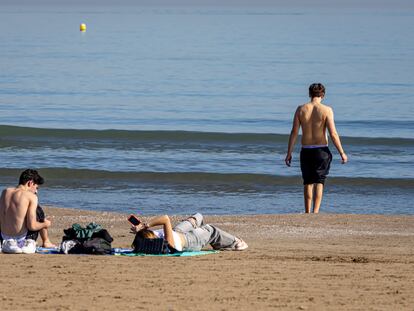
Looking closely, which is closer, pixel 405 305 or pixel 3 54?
pixel 405 305

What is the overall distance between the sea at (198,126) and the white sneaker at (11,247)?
565 centimetres

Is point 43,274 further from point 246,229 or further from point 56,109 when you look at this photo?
point 56,109

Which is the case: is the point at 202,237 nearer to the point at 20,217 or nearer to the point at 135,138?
the point at 20,217

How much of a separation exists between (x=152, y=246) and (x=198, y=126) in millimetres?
16806

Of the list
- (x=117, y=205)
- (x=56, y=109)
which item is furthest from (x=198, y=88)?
(x=117, y=205)

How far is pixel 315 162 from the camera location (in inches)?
482

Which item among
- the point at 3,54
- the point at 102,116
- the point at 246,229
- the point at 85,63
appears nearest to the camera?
the point at 246,229

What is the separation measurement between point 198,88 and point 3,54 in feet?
55.2

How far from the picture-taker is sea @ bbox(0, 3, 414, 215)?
17000 millimetres

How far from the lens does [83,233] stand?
9.55 meters

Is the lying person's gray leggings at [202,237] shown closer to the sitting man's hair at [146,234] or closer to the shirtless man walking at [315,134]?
the sitting man's hair at [146,234]

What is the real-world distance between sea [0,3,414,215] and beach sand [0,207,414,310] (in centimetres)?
549

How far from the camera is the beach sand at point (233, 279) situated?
732 centimetres

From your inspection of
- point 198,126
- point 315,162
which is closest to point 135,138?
point 198,126
